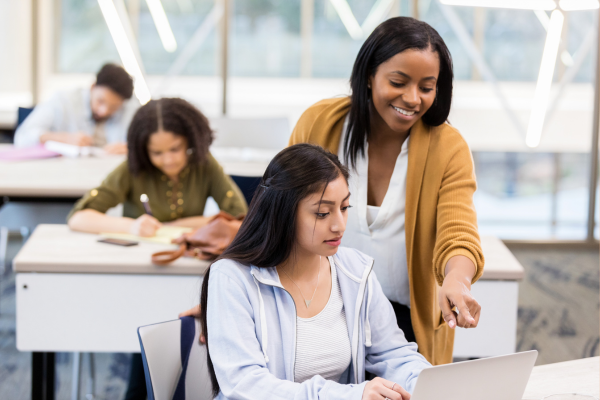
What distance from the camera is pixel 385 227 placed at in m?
1.54

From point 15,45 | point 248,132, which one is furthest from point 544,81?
point 15,45

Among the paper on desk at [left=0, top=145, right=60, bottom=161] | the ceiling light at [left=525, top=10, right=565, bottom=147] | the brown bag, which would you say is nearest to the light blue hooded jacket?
the brown bag

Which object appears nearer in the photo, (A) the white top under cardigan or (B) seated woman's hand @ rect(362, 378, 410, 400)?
(B) seated woman's hand @ rect(362, 378, 410, 400)

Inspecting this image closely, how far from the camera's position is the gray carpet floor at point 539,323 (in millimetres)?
2582

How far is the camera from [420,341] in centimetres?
151

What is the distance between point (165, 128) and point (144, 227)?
0.39 meters

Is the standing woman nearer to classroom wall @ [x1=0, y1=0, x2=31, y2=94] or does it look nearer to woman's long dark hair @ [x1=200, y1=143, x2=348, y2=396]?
woman's long dark hair @ [x1=200, y1=143, x2=348, y2=396]

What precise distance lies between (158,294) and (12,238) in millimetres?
3134

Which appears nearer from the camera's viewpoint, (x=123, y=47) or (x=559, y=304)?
(x=559, y=304)

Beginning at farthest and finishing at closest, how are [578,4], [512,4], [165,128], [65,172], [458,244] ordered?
1. [578,4]
2. [512,4]
3. [65,172]
4. [165,128]
5. [458,244]

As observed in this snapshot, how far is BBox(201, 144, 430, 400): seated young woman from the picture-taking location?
119cm

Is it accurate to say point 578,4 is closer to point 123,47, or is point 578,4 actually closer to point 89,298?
point 123,47

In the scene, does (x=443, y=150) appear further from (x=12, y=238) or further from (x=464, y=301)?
(x=12, y=238)

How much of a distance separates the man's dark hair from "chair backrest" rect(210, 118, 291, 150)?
21.4 inches
